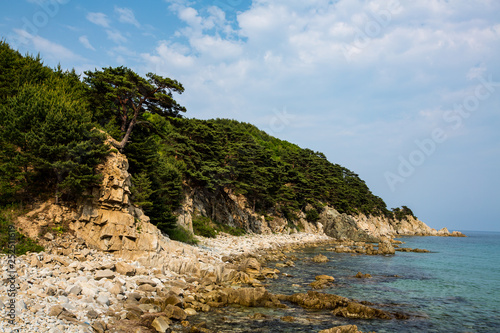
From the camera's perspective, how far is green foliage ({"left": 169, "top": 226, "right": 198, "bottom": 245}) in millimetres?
26181

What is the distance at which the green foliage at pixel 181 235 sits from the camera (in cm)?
2618

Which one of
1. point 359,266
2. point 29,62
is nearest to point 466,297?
point 359,266

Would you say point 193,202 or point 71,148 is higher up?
point 71,148

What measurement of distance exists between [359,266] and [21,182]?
29.2 meters

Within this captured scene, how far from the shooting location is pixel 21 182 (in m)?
16.4

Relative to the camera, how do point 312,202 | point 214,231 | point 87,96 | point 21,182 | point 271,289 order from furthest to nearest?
1. point 312,202
2. point 214,231
3. point 87,96
4. point 271,289
5. point 21,182

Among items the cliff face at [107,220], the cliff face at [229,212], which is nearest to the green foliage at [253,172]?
the cliff face at [229,212]

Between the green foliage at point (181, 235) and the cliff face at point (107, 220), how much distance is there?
7.31 meters

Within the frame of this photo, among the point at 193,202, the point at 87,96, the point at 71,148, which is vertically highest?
the point at 87,96

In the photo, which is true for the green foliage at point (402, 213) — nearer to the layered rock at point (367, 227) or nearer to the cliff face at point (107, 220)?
the layered rock at point (367, 227)

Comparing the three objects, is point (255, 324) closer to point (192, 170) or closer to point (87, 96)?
point (87, 96)

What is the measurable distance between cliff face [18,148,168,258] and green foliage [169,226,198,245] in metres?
7.31

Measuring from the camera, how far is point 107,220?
17.3m

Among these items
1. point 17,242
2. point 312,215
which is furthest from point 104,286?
point 312,215
